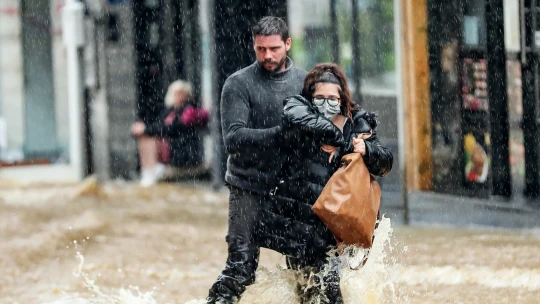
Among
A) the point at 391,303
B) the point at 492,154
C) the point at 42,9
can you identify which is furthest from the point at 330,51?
the point at 391,303

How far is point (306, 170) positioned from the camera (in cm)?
590

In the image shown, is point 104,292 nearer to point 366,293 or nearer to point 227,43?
point 366,293

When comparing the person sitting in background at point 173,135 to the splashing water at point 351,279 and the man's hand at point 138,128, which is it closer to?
the man's hand at point 138,128

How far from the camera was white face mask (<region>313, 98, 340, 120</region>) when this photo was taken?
19.1 ft

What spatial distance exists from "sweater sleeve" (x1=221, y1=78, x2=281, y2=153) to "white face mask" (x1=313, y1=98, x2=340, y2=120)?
0.84ft

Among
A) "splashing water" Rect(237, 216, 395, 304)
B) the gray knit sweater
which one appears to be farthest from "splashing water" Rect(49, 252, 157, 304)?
the gray knit sweater

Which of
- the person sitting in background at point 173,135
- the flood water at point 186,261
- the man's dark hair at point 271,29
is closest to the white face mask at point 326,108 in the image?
the man's dark hair at point 271,29

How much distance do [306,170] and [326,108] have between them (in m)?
0.34

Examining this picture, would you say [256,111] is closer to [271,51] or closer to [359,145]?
[271,51]

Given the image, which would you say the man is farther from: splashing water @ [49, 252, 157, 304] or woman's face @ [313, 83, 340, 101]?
splashing water @ [49, 252, 157, 304]

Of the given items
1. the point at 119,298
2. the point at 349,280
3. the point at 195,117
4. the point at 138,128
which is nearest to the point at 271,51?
the point at 349,280

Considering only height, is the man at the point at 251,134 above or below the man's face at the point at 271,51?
below

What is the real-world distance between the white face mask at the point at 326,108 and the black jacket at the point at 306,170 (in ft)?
0.14

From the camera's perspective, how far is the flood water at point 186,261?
7.42m
